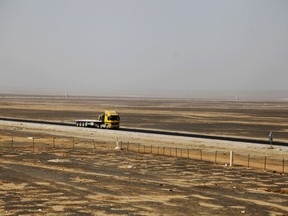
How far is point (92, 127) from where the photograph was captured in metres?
104

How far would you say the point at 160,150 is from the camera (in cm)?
7162

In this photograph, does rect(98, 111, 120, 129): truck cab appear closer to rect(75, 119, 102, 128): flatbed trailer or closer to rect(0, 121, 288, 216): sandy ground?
rect(75, 119, 102, 128): flatbed trailer

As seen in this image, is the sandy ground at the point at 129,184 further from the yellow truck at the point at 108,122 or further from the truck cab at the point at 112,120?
the yellow truck at the point at 108,122

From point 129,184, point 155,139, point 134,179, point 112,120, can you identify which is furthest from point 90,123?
point 129,184

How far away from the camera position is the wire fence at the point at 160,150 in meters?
60.6

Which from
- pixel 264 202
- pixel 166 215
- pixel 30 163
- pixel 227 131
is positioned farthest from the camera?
pixel 227 131

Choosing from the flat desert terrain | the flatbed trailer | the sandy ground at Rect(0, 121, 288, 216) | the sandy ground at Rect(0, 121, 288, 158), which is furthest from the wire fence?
the flatbed trailer

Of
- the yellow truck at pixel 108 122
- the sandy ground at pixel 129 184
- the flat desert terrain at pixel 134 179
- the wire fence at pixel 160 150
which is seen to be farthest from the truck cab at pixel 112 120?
the sandy ground at pixel 129 184

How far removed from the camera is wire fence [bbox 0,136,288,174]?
199 ft

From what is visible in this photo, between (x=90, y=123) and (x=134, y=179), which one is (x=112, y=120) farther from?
(x=134, y=179)

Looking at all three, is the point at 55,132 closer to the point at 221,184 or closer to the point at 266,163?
the point at 266,163

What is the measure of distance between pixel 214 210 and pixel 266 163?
84.1 feet

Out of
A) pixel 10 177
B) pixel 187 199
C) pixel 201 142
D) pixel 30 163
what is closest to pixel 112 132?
pixel 201 142

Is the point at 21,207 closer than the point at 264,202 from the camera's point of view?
Yes
